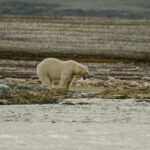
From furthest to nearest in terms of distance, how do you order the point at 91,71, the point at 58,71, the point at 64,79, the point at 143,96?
the point at 91,71
the point at 58,71
the point at 64,79
the point at 143,96

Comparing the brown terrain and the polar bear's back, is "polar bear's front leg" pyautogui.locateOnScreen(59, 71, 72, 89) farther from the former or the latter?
the brown terrain

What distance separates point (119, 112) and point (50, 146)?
4788 mm

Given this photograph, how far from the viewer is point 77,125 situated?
13.5 m

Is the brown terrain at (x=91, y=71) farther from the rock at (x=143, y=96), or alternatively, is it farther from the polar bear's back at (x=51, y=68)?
the polar bear's back at (x=51, y=68)

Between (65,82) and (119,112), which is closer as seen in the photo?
(119,112)

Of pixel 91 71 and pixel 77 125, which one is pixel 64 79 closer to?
pixel 77 125

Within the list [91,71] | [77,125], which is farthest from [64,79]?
[91,71]

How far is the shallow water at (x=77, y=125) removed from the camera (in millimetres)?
11258

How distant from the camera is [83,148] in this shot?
10875 millimetres

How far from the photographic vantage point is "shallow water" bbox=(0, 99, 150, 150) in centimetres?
1126

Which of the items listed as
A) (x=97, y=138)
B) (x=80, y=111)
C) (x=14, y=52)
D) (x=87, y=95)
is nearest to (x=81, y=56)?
(x=14, y=52)

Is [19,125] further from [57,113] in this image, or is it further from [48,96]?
[48,96]

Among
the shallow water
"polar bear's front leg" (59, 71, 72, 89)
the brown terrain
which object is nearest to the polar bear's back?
"polar bear's front leg" (59, 71, 72, 89)

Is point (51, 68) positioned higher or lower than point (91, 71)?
higher
